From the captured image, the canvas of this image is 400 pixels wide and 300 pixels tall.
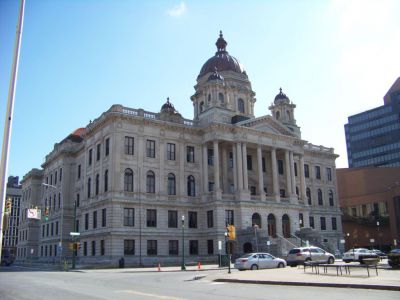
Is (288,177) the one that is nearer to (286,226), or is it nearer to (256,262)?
(286,226)

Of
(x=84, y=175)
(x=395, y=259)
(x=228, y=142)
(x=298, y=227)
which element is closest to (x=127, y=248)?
(x=84, y=175)

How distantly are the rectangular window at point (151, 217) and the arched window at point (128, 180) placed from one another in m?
3.75

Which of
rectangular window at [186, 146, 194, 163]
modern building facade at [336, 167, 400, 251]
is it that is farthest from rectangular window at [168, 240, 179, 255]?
modern building facade at [336, 167, 400, 251]

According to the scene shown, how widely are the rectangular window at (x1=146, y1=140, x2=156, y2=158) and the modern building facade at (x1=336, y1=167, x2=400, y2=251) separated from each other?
4446 centimetres

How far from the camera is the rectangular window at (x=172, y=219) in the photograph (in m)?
59.0

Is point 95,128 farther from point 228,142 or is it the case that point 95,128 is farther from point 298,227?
point 298,227

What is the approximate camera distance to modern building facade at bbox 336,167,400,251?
91125 mm

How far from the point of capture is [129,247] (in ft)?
180

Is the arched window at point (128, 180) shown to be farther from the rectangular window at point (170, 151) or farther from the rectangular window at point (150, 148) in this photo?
the rectangular window at point (170, 151)

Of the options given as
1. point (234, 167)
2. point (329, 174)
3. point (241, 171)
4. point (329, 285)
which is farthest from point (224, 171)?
point (329, 285)

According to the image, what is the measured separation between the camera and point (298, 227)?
64.8m

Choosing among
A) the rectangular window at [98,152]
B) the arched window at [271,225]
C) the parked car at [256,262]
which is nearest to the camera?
the parked car at [256,262]

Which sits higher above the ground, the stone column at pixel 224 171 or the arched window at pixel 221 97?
the arched window at pixel 221 97

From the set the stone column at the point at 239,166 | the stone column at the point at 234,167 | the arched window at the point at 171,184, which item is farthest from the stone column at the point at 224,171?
the arched window at the point at 171,184
